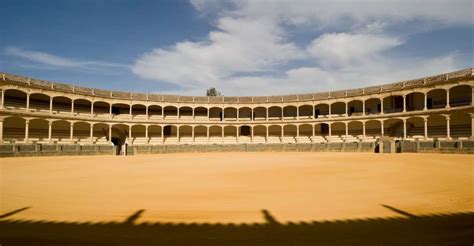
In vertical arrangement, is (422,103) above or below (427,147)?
above

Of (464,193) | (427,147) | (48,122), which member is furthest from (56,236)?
(48,122)

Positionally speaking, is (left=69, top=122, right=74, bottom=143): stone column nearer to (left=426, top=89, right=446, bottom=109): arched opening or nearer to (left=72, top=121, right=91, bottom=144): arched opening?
(left=72, top=121, right=91, bottom=144): arched opening

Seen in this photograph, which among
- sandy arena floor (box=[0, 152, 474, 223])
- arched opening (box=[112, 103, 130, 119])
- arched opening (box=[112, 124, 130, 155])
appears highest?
arched opening (box=[112, 103, 130, 119])

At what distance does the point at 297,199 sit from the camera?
743 centimetres

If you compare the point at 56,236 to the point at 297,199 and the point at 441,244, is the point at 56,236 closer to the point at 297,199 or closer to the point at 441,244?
the point at 297,199

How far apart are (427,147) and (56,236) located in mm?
32532

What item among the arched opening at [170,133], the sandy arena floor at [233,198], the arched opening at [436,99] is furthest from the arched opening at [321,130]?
the sandy arena floor at [233,198]

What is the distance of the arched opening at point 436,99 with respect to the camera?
1417 inches

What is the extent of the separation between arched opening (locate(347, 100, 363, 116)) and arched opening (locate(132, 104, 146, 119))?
33699 millimetres

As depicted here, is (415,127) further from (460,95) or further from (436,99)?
(460,95)

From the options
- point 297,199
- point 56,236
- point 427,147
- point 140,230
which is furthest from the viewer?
point 427,147

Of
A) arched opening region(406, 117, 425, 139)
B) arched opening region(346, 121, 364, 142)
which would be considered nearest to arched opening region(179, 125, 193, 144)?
arched opening region(346, 121, 364, 142)

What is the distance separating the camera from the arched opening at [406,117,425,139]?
3632 cm

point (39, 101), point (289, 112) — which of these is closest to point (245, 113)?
point (289, 112)
